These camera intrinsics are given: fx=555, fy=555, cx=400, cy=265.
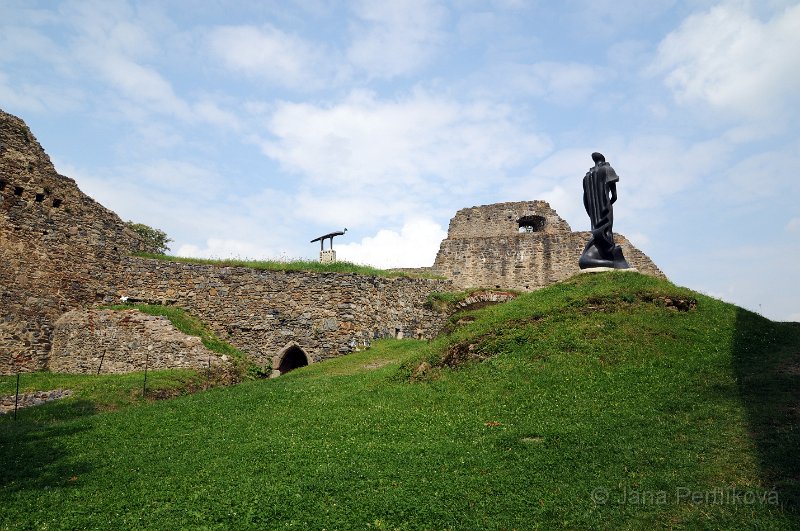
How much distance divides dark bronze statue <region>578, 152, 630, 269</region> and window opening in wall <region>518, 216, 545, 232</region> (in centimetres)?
1390

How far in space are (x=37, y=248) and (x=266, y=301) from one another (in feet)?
25.2

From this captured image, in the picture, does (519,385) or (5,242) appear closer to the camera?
(519,385)

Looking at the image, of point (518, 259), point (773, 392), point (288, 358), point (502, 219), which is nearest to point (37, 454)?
point (288, 358)

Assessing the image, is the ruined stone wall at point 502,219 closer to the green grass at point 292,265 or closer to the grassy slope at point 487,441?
the green grass at point 292,265

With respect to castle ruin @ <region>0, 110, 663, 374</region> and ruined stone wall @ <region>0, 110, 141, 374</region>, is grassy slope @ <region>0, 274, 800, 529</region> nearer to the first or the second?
castle ruin @ <region>0, 110, 663, 374</region>

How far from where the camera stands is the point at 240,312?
21.0m

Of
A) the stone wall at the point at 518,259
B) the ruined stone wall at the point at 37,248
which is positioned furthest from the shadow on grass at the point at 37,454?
the stone wall at the point at 518,259

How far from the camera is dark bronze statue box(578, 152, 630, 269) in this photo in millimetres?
16953

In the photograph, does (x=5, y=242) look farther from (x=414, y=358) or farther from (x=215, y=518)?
(x=215, y=518)

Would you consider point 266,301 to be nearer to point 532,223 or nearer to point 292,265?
point 292,265

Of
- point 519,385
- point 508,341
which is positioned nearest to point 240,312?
point 508,341

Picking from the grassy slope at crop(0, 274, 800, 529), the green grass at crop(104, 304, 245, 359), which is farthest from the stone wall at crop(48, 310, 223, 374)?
the grassy slope at crop(0, 274, 800, 529)

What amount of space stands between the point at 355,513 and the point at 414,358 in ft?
25.3

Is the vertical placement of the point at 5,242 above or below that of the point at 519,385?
above
